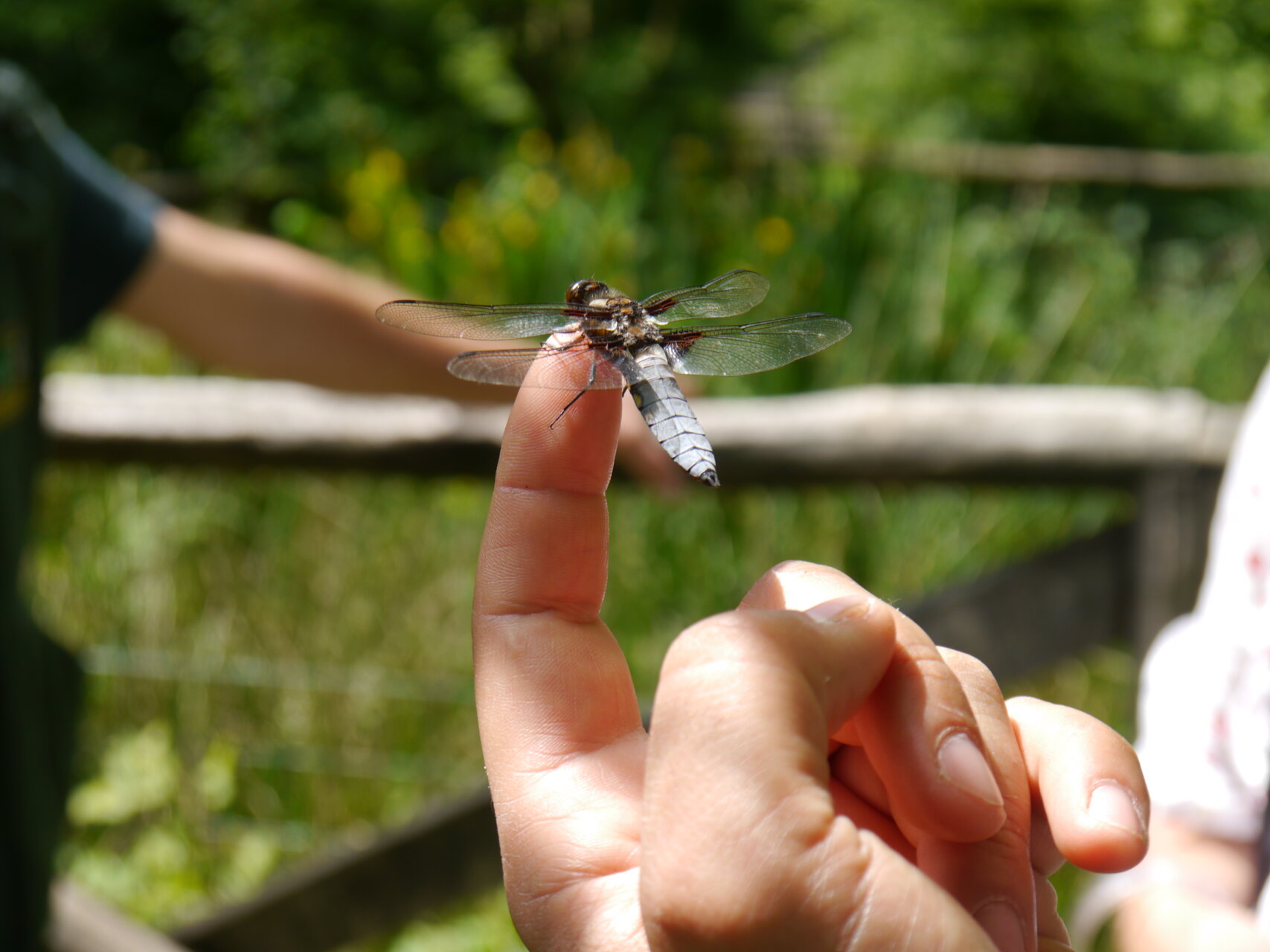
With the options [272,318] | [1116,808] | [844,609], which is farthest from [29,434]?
[1116,808]

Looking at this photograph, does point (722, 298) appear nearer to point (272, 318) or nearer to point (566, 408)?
point (566, 408)

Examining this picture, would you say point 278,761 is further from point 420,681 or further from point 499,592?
point 499,592

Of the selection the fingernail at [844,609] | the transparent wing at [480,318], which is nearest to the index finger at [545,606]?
the fingernail at [844,609]

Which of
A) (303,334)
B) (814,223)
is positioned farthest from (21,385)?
(814,223)

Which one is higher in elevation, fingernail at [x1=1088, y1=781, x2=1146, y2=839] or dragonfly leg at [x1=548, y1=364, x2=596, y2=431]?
dragonfly leg at [x1=548, y1=364, x2=596, y2=431]

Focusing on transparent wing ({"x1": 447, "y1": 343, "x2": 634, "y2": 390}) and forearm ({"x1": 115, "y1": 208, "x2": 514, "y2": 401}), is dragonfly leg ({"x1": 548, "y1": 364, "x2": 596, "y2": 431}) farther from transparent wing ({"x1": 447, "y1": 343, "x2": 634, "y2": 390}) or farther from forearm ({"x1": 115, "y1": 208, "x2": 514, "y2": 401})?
forearm ({"x1": 115, "y1": 208, "x2": 514, "y2": 401})

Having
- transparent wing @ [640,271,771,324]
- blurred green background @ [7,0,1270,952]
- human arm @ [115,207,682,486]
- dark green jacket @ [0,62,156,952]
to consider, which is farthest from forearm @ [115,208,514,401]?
transparent wing @ [640,271,771,324]
